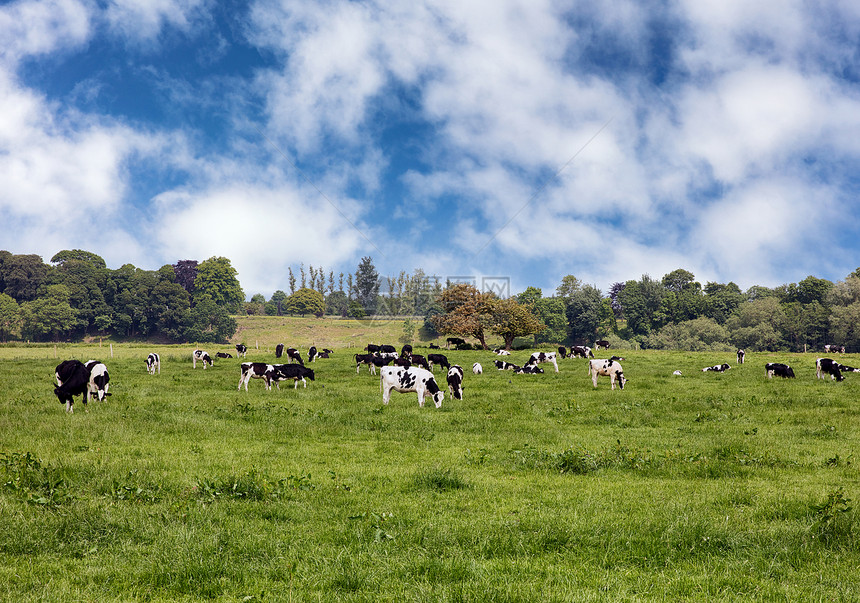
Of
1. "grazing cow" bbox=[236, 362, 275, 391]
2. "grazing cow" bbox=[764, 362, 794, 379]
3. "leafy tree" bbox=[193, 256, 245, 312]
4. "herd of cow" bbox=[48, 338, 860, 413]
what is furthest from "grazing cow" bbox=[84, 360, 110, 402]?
"leafy tree" bbox=[193, 256, 245, 312]

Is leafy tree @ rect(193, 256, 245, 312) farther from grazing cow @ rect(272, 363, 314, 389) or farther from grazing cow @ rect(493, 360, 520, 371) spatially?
grazing cow @ rect(272, 363, 314, 389)

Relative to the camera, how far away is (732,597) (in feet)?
17.1

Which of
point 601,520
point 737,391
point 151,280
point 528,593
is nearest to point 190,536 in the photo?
point 528,593

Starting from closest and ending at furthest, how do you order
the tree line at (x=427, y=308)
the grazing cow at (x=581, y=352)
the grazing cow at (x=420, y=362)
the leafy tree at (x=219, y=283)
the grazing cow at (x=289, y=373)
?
the grazing cow at (x=289, y=373), the grazing cow at (x=420, y=362), the grazing cow at (x=581, y=352), the tree line at (x=427, y=308), the leafy tree at (x=219, y=283)

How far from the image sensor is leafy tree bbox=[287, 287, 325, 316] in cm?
14350

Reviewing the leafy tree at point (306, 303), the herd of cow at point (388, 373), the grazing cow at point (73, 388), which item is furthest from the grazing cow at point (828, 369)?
the leafy tree at point (306, 303)

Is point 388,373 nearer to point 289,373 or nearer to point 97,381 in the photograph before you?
point 289,373

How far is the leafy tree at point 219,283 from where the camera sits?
419 ft

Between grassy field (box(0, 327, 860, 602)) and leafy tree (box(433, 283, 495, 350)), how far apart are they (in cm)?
4260

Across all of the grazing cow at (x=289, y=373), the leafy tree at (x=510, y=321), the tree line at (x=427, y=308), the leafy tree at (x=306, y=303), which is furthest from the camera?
the leafy tree at (x=306, y=303)

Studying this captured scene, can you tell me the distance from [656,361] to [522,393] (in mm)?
22821

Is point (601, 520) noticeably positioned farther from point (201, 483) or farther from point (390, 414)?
point (390, 414)

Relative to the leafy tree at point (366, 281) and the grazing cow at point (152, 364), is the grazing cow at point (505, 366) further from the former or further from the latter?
the leafy tree at point (366, 281)

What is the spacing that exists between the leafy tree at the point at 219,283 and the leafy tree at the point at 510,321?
86.2 meters
